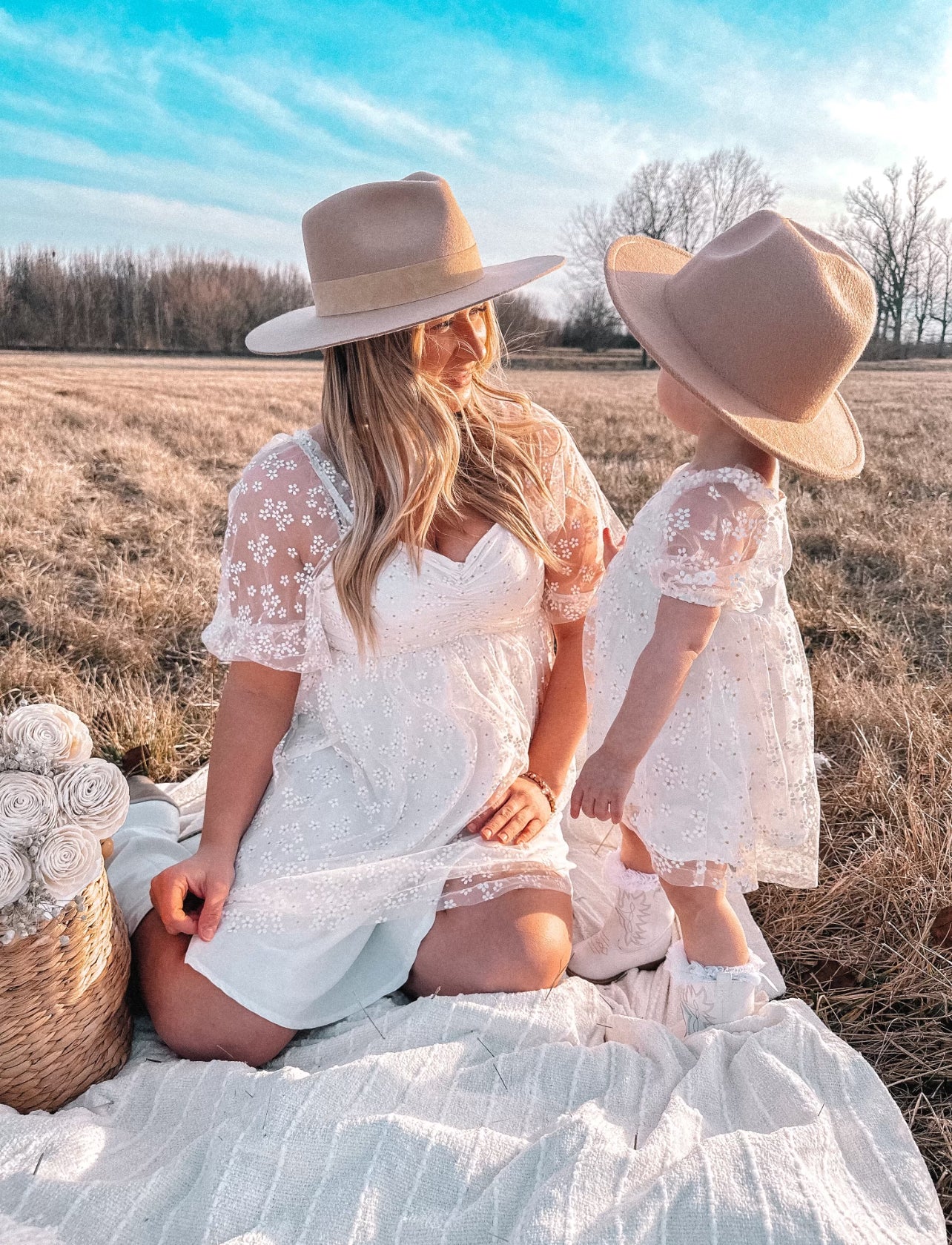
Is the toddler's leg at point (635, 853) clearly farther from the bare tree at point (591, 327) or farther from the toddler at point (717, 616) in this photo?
the bare tree at point (591, 327)

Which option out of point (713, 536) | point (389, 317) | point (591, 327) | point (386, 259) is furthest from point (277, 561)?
point (591, 327)

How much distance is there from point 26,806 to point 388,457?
0.96 metres

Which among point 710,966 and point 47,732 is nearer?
point 47,732

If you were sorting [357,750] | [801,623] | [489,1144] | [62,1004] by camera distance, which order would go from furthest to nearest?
[801,623] < [357,750] < [62,1004] < [489,1144]

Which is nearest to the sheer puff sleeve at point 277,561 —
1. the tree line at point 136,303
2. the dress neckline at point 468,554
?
the dress neckline at point 468,554

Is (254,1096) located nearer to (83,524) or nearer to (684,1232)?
(684,1232)

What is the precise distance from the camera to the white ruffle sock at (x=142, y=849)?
2.22 m

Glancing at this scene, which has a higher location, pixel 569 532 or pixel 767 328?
pixel 767 328

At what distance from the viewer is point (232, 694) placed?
2.11 metres

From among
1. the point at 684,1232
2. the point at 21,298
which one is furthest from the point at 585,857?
the point at 21,298

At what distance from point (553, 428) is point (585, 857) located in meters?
1.19

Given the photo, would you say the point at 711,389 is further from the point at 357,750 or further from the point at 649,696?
the point at 357,750

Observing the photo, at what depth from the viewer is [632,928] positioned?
2270mm

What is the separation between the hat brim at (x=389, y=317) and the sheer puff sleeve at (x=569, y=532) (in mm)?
389
